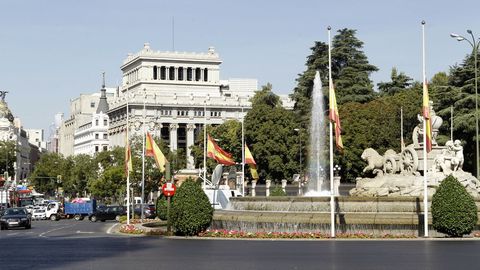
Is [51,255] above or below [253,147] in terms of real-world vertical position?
below

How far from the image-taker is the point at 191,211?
43438 mm

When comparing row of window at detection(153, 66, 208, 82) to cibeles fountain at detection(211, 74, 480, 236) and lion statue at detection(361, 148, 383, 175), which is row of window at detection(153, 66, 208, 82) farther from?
lion statue at detection(361, 148, 383, 175)

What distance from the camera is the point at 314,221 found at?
43.1 m

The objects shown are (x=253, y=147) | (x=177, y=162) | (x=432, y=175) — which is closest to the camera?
(x=432, y=175)

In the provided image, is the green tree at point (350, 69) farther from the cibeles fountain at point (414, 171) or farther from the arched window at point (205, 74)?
the arched window at point (205, 74)

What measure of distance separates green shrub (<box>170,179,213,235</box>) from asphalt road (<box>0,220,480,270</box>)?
198 centimetres

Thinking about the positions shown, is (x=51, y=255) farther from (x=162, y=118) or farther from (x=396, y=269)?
(x=162, y=118)

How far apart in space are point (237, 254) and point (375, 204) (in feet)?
42.8

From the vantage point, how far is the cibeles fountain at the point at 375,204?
139 feet

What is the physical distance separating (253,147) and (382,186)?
65.7 meters

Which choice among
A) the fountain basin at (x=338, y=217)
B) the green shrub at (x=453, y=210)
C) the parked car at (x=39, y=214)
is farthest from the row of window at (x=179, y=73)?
the green shrub at (x=453, y=210)

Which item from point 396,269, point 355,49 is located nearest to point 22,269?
point 396,269

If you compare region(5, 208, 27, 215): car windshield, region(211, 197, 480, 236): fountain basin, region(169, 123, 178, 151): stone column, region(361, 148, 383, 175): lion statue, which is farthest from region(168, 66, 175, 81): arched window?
region(211, 197, 480, 236): fountain basin

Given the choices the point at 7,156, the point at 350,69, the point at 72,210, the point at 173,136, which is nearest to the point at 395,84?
the point at 350,69
